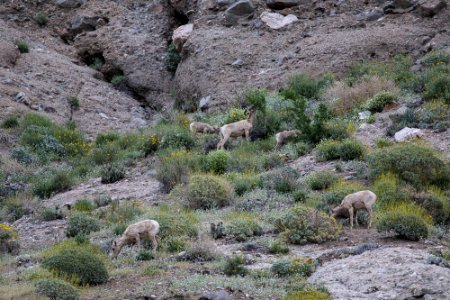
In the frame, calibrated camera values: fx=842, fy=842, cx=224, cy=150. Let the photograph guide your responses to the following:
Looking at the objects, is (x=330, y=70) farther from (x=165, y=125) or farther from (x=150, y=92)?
(x=150, y=92)

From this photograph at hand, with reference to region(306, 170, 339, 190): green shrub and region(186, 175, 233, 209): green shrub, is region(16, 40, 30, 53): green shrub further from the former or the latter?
region(306, 170, 339, 190): green shrub

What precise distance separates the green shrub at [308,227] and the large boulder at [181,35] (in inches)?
717

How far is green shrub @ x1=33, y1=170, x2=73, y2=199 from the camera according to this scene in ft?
74.4

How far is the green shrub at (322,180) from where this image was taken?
18578 mm

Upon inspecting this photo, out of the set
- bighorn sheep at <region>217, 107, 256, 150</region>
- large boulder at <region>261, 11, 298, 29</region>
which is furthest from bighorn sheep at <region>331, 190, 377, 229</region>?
large boulder at <region>261, 11, 298, 29</region>

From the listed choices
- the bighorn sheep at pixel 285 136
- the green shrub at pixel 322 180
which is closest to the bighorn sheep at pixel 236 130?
the bighorn sheep at pixel 285 136

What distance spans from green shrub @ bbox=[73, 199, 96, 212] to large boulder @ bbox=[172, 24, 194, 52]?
45.9 ft

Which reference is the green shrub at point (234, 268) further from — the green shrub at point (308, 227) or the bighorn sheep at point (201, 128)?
the bighorn sheep at point (201, 128)

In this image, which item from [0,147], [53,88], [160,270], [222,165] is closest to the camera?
[160,270]

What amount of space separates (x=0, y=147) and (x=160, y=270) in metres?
15.2

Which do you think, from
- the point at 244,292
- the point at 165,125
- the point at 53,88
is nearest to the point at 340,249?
the point at 244,292

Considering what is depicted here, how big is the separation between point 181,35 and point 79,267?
2116cm

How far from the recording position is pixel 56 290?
446 inches

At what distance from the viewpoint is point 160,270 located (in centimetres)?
1298
